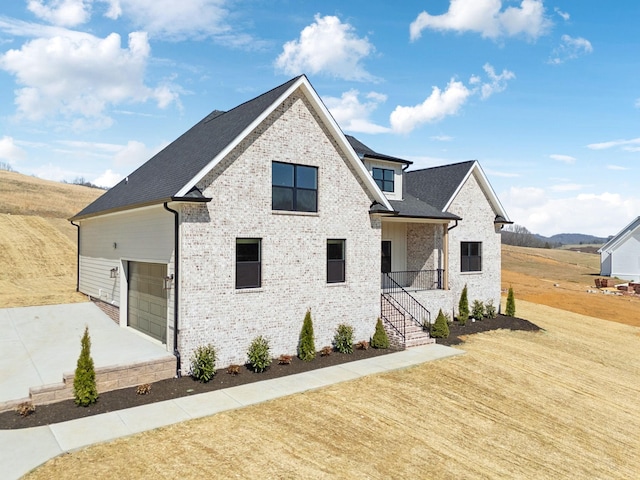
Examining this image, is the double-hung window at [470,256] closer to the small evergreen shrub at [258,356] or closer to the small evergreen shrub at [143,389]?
the small evergreen shrub at [258,356]

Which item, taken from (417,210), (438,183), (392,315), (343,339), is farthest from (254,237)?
(438,183)

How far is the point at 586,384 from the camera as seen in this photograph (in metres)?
14.0

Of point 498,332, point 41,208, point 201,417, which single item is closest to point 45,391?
point 201,417

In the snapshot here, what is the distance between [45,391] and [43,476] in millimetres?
3433

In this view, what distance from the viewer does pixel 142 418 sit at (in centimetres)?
935

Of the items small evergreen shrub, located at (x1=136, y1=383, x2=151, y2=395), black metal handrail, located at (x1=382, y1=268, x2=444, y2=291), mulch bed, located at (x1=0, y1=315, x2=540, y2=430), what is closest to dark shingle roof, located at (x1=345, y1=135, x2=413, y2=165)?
black metal handrail, located at (x1=382, y1=268, x2=444, y2=291)

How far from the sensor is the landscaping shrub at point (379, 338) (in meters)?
15.9

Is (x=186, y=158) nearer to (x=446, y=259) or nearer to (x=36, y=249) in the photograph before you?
(x=446, y=259)

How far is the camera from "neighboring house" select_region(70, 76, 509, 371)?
1233 centimetres

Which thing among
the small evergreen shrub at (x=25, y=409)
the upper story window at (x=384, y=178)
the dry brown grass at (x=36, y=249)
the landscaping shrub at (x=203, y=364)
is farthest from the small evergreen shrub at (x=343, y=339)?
the dry brown grass at (x=36, y=249)

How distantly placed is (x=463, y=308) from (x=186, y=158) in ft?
51.0

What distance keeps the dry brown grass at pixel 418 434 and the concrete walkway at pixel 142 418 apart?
0.38m

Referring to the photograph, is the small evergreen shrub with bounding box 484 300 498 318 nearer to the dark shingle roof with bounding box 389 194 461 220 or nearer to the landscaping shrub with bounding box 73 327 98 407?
the dark shingle roof with bounding box 389 194 461 220

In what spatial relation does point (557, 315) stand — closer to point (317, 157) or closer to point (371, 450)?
point (317, 157)
